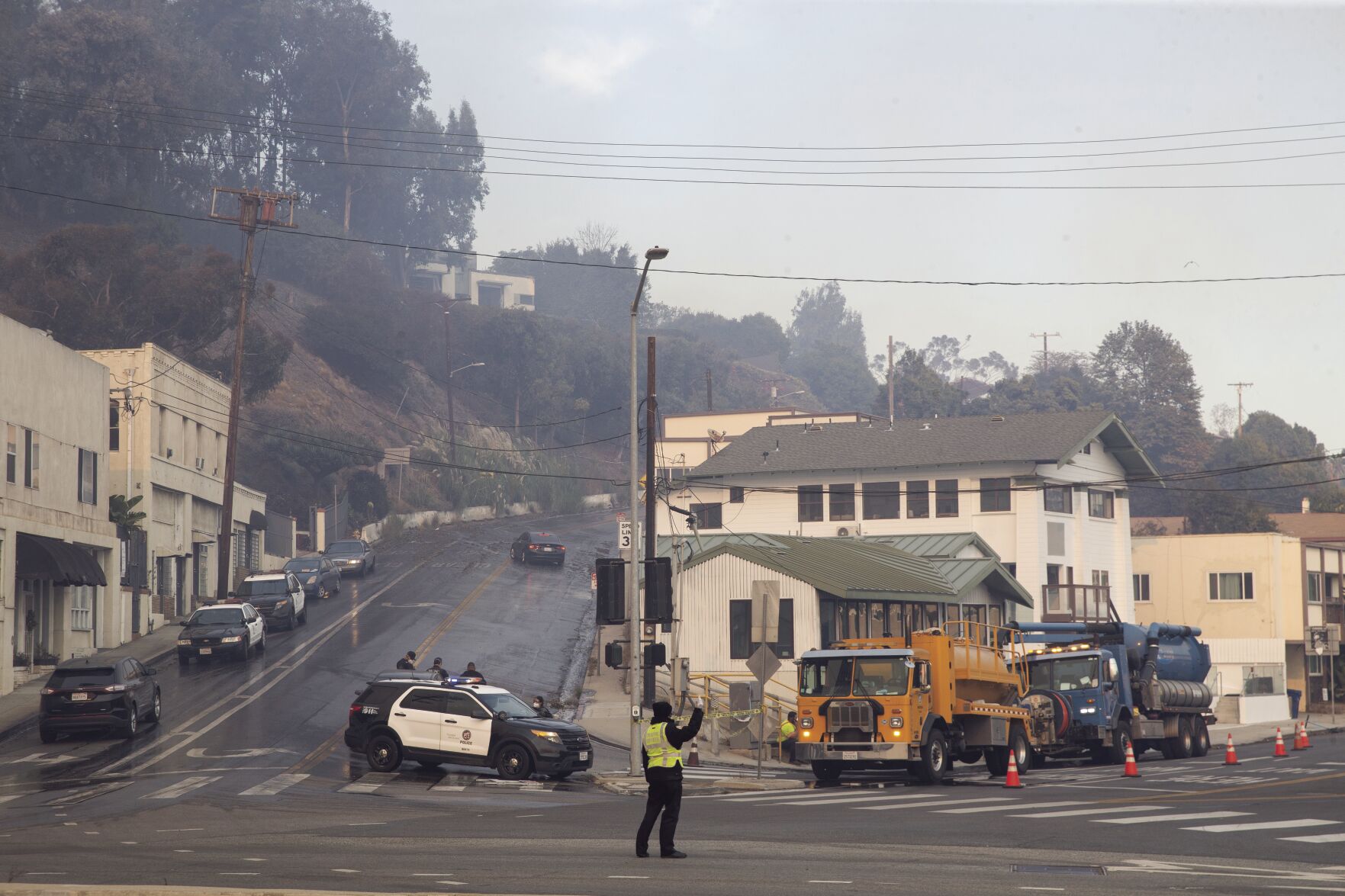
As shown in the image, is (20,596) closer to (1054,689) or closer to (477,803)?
(477,803)

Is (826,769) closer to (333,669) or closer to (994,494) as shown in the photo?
(333,669)

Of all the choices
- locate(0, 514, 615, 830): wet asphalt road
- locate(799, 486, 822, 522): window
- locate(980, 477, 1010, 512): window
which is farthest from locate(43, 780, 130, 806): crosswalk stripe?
locate(980, 477, 1010, 512): window

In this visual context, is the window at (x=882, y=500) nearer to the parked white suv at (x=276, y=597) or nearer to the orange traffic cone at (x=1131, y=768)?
the parked white suv at (x=276, y=597)

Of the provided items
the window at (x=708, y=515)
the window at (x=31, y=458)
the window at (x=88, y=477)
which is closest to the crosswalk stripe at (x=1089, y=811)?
the window at (x=31, y=458)

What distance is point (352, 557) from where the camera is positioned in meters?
69.4

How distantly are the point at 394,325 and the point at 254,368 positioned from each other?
44.0m

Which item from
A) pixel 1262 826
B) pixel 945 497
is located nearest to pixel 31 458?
pixel 945 497

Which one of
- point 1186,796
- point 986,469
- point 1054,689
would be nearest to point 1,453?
point 1054,689

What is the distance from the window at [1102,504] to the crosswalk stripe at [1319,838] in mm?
46923

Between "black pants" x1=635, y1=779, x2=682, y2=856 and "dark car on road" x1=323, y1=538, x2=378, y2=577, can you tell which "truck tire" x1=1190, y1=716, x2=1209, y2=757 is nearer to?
"black pants" x1=635, y1=779, x2=682, y2=856

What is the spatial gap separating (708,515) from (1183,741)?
1257 inches

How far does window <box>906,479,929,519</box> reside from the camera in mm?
61375

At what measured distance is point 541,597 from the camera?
6281 cm

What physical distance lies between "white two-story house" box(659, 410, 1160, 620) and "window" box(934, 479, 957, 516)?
41 millimetres
